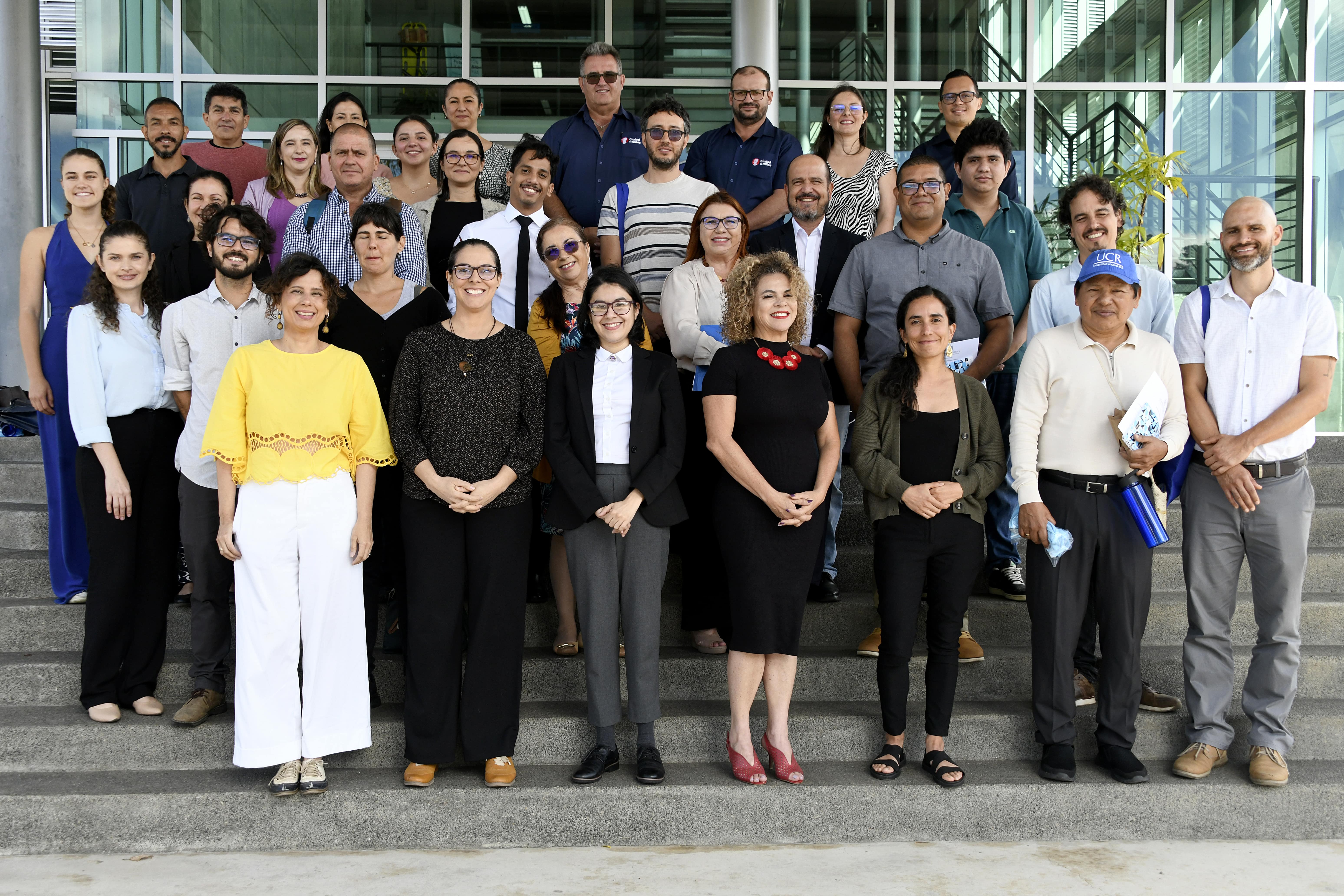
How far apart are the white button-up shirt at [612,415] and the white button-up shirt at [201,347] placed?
127cm

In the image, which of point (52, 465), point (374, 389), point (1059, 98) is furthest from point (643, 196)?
point (1059, 98)

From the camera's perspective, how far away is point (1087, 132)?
9.09 meters

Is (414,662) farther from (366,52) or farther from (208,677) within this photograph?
(366,52)

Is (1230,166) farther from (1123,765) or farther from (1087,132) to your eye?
(1123,765)

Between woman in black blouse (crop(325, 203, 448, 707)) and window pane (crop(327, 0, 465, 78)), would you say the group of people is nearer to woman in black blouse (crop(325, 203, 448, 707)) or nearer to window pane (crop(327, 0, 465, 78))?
woman in black blouse (crop(325, 203, 448, 707))

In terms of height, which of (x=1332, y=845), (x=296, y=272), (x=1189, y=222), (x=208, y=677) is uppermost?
(x=1189, y=222)

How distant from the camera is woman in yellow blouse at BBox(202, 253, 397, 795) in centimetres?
347

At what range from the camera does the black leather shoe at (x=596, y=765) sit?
3580 mm

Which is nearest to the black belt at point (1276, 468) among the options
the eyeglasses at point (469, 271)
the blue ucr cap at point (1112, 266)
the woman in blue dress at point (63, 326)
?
the blue ucr cap at point (1112, 266)

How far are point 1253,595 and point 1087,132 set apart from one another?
6.40m

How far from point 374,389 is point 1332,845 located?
12.0 ft

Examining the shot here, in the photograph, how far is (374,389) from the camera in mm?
3619

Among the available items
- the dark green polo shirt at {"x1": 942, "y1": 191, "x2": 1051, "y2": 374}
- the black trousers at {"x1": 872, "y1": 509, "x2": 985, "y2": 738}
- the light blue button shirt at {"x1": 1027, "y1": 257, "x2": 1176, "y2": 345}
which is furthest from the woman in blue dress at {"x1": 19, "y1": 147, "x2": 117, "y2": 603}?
the light blue button shirt at {"x1": 1027, "y1": 257, "x2": 1176, "y2": 345}

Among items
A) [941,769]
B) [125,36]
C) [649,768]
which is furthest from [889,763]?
[125,36]
